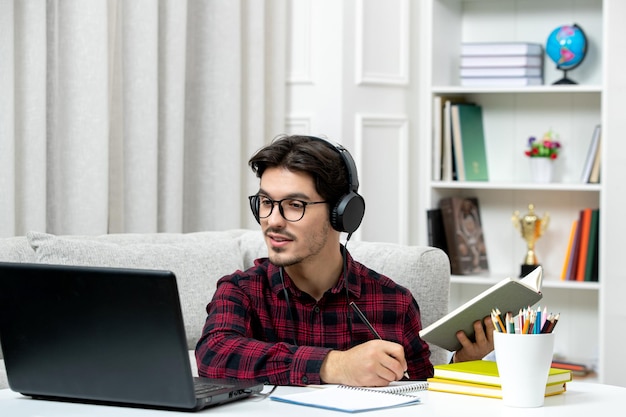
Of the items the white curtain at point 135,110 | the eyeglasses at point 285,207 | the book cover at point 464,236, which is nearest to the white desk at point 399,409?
the eyeglasses at point 285,207

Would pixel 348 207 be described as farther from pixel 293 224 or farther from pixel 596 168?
pixel 596 168

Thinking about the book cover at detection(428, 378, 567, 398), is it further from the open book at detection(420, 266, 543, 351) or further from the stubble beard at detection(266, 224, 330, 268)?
the stubble beard at detection(266, 224, 330, 268)

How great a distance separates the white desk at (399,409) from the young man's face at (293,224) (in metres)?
0.41

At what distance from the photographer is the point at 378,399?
1.36 meters

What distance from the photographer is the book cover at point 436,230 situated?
12.0 ft

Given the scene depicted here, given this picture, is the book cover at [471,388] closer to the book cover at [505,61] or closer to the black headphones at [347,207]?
the black headphones at [347,207]

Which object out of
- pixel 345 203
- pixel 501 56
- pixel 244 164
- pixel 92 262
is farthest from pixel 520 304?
pixel 501 56

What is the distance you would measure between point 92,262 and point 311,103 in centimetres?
153

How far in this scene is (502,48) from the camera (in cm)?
363

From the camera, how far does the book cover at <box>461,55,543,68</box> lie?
11.9ft

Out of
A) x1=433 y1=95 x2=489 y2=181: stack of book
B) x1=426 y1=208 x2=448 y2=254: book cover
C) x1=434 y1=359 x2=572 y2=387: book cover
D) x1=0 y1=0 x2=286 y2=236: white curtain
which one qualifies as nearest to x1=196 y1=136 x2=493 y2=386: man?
x1=434 y1=359 x2=572 y2=387: book cover

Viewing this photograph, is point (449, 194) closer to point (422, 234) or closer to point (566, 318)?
point (422, 234)

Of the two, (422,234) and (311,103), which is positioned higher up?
(311,103)

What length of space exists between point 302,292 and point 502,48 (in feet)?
6.77
